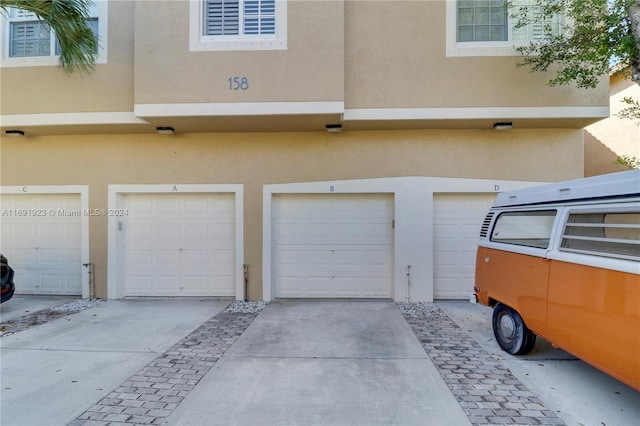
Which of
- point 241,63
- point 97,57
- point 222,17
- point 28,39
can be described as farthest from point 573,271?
point 28,39

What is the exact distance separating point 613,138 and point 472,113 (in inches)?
200

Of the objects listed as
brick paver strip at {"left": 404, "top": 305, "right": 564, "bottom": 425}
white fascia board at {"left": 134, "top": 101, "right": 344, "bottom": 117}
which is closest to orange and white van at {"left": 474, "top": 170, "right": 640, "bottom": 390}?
brick paver strip at {"left": 404, "top": 305, "right": 564, "bottom": 425}

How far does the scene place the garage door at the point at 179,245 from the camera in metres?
6.76

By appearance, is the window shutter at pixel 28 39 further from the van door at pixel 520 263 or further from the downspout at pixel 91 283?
the van door at pixel 520 263

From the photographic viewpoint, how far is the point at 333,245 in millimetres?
6621

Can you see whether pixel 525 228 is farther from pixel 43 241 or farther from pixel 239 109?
pixel 43 241

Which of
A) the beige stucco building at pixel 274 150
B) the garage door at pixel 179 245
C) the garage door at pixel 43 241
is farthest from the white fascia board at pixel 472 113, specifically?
the garage door at pixel 43 241

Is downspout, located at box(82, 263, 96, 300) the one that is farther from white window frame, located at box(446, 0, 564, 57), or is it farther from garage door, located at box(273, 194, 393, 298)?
white window frame, located at box(446, 0, 564, 57)

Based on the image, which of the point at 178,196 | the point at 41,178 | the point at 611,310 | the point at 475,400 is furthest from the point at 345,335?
the point at 41,178

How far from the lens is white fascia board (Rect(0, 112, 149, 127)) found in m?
6.07

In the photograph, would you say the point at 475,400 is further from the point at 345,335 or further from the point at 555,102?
the point at 555,102

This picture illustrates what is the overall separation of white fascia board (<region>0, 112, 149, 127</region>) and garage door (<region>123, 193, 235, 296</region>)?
1688 mm

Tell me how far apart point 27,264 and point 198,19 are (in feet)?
22.4

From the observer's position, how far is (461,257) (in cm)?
654
